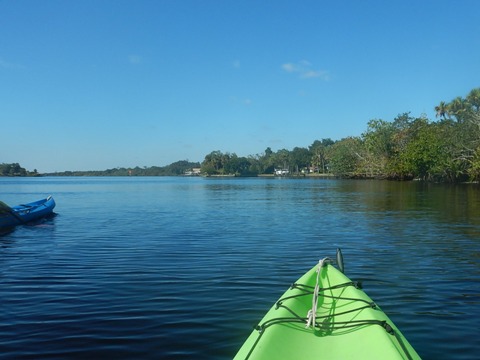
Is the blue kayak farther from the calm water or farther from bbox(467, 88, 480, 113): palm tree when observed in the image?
bbox(467, 88, 480, 113): palm tree

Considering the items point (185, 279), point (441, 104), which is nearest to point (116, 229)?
point (185, 279)

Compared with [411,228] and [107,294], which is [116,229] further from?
[411,228]

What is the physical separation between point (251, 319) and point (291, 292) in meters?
1.33

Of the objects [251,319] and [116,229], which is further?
[116,229]

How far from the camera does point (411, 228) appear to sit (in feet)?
72.1

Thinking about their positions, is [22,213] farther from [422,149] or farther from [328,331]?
[422,149]

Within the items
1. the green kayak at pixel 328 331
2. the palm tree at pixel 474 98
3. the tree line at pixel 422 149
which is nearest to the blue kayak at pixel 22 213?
the green kayak at pixel 328 331

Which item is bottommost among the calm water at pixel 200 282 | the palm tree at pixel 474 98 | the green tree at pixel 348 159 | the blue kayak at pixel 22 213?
the calm water at pixel 200 282

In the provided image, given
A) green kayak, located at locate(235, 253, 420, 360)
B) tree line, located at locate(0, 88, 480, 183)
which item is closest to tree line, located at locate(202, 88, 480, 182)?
tree line, located at locate(0, 88, 480, 183)

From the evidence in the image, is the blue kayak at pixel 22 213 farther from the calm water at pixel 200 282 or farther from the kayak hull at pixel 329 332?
the kayak hull at pixel 329 332

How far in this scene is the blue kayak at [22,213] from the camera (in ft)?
79.2

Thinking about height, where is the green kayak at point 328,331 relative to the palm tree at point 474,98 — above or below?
below

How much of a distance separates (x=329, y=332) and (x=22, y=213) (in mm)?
26005

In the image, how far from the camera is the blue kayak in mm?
24125
